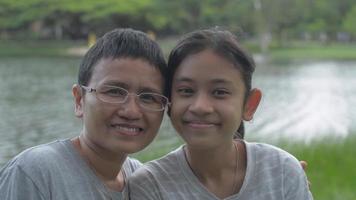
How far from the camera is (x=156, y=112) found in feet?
5.92

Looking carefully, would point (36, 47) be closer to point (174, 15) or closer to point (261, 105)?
point (174, 15)

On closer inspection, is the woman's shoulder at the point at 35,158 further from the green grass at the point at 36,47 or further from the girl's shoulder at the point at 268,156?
the green grass at the point at 36,47

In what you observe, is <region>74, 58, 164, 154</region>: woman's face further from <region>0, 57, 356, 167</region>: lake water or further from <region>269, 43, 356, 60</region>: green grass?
<region>269, 43, 356, 60</region>: green grass

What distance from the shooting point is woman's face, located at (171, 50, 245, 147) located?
1752 millimetres

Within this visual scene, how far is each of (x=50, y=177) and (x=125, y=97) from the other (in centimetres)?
31

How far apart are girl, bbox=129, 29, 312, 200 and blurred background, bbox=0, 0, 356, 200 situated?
0.29 meters

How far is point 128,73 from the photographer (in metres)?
1.78

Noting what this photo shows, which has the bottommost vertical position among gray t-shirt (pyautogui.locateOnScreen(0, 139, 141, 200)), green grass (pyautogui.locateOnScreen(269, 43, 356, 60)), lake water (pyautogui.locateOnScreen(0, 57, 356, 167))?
green grass (pyautogui.locateOnScreen(269, 43, 356, 60))

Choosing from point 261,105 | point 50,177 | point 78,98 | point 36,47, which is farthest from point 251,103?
point 36,47

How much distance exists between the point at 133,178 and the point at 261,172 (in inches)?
14.9

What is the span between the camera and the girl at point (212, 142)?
176cm

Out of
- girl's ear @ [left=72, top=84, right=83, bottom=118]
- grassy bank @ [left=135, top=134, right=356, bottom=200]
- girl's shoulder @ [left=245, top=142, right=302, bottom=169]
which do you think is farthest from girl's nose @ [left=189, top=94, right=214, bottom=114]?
grassy bank @ [left=135, top=134, right=356, bottom=200]

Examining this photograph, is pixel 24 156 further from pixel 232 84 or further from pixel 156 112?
pixel 232 84

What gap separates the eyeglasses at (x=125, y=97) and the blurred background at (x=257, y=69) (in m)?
0.41
